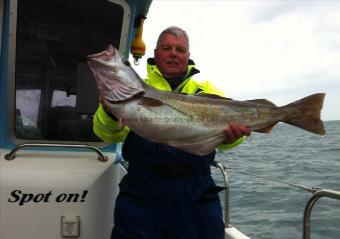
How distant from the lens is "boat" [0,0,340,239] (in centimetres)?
422

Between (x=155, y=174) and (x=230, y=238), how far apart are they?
1554mm

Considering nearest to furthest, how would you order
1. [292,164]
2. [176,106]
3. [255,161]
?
[176,106], [292,164], [255,161]

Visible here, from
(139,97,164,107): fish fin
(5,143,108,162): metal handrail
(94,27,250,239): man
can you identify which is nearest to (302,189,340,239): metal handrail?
(94,27,250,239): man

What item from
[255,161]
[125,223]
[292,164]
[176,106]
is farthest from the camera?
[255,161]

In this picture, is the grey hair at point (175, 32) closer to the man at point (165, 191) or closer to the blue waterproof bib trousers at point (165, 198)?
the man at point (165, 191)

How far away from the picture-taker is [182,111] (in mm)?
3211

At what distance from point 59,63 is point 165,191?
6.71ft

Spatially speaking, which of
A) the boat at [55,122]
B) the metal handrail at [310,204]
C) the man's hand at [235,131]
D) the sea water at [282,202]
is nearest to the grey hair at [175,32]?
the man's hand at [235,131]

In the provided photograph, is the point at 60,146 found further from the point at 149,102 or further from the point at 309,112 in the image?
the point at 309,112

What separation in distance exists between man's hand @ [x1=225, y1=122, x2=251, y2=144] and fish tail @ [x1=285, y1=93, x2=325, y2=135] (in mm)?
346

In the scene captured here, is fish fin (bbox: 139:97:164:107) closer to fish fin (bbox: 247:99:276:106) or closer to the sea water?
fish fin (bbox: 247:99:276:106)

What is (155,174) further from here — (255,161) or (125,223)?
(255,161)

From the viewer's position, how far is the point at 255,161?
69.7ft

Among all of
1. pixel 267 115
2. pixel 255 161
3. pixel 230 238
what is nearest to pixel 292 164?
pixel 255 161
